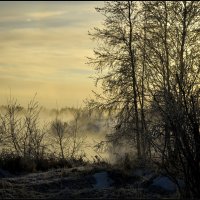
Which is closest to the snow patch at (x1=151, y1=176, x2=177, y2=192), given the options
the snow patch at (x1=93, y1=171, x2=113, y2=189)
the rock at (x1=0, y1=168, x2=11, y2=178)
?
the snow patch at (x1=93, y1=171, x2=113, y2=189)

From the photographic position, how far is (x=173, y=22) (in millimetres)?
23375

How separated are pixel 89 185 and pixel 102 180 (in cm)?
66

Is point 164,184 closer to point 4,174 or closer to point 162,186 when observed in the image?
point 162,186

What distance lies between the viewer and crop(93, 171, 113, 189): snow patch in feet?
47.6

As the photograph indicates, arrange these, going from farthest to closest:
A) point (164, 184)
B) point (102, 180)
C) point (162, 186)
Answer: point (102, 180) < point (164, 184) < point (162, 186)

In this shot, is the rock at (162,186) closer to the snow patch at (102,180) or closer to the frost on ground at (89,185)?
the frost on ground at (89,185)

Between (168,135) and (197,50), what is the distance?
12.0 metres

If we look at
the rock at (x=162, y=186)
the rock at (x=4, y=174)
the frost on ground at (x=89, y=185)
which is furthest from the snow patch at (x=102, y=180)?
the rock at (x=4, y=174)

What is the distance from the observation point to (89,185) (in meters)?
14.4

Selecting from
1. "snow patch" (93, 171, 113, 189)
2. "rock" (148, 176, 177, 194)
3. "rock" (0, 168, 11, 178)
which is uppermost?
"rock" (0, 168, 11, 178)

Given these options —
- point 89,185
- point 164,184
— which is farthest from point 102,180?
point 164,184

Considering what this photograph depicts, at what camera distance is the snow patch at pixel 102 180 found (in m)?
14.5

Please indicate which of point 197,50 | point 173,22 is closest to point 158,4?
point 173,22

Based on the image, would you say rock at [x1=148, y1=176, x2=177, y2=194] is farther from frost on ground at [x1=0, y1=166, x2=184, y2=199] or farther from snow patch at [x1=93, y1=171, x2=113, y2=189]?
snow patch at [x1=93, y1=171, x2=113, y2=189]
